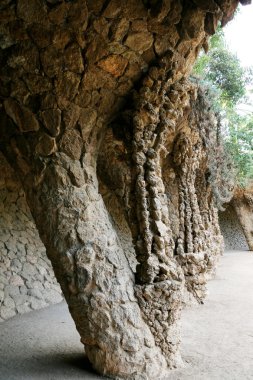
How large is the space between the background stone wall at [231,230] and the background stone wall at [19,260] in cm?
1140

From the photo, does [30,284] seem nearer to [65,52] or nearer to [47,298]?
[47,298]

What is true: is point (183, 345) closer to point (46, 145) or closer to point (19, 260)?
point (46, 145)

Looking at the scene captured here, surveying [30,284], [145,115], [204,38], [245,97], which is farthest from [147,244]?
[245,97]

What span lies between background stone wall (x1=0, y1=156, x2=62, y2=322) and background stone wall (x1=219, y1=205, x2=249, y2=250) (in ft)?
37.4

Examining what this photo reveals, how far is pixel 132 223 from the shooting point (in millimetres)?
3361

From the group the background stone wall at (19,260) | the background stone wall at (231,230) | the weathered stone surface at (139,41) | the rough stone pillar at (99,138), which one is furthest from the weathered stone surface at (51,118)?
the background stone wall at (231,230)

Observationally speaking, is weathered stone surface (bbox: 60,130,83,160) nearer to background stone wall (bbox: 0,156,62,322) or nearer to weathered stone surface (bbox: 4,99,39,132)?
weathered stone surface (bbox: 4,99,39,132)

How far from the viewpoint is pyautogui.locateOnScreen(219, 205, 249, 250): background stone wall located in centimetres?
1565

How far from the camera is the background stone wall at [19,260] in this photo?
5.14 meters

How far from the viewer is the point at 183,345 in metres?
3.54

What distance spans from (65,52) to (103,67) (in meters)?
0.34

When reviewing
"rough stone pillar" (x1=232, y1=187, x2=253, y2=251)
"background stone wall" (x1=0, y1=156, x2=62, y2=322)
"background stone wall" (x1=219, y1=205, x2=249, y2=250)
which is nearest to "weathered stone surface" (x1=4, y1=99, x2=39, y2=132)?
"background stone wall" (x1=0, y1=156, x2=62, y2=322)

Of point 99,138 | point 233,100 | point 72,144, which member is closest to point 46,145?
point 72,144

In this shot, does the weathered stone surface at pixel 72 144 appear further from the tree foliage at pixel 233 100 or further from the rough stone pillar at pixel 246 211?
the rough stone pillar at pixel 246 211
